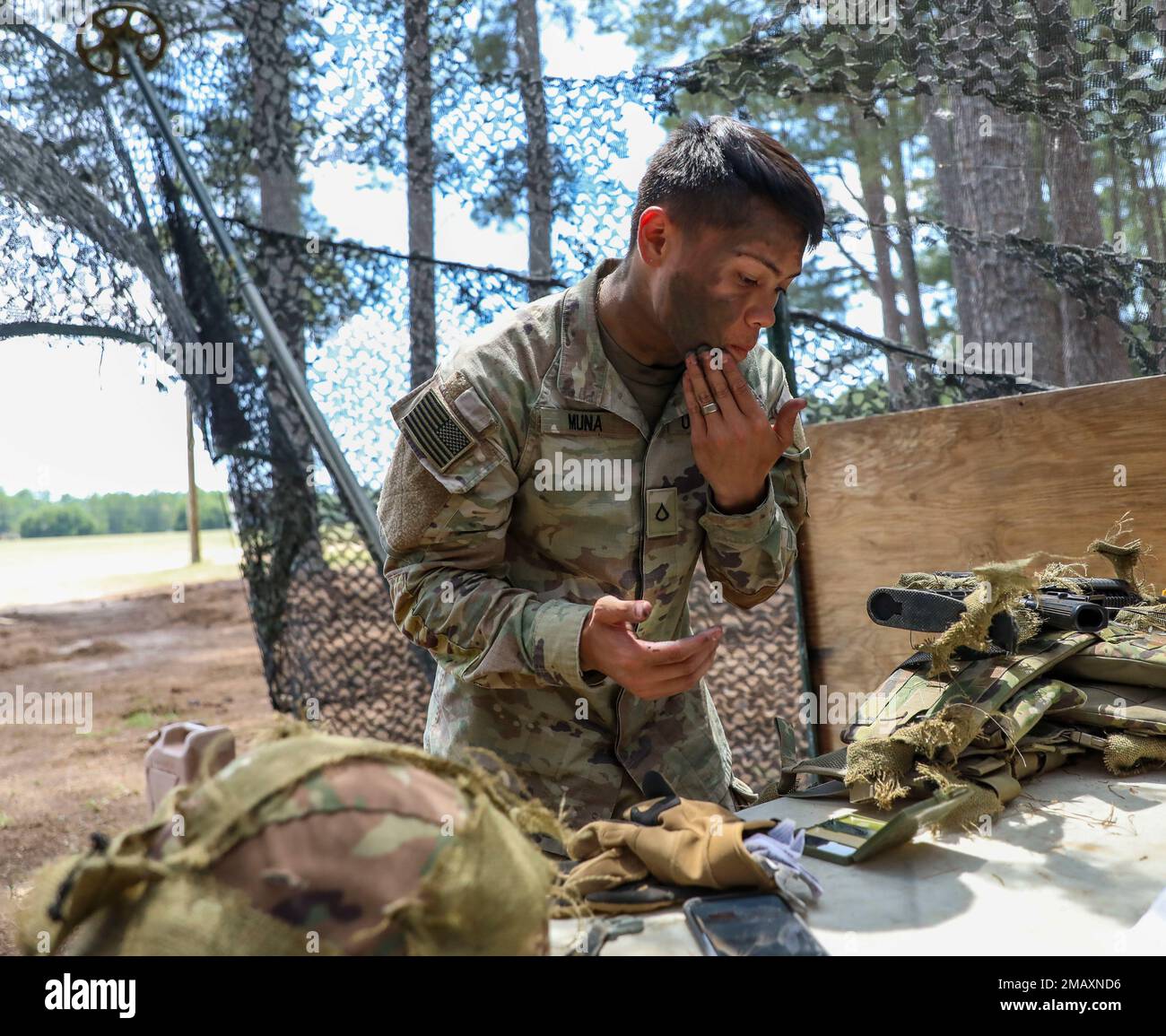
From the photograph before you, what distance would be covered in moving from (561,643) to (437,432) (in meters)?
0.47

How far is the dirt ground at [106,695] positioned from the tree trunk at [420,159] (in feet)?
5.38

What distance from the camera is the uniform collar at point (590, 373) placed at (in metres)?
1.90

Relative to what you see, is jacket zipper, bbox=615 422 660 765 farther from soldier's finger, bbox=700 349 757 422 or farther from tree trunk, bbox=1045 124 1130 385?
tree trunk, bbox=1045 124 1130 385

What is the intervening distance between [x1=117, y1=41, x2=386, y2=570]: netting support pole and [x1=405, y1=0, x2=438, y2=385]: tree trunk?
1.43 feet

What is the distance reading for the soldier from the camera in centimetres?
178

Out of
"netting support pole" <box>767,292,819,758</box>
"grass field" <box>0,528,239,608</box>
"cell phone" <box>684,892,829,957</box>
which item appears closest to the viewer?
"cell phone" <box>684,892,829,957</box>

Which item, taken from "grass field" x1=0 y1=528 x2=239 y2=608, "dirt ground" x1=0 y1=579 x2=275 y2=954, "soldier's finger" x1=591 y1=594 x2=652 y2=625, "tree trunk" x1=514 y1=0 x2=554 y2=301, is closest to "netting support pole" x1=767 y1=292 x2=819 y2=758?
"tree trunk" x1=514 y1=0 x2=554 y2=301

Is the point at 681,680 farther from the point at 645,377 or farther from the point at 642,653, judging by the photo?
the point at 645,377

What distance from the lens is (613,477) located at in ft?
6.37

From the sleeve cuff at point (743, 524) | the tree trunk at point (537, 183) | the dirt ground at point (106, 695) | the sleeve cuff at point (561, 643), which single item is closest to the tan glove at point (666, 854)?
the sleeve cuff at point (561, 643)

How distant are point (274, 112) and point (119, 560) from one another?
49.0 feet

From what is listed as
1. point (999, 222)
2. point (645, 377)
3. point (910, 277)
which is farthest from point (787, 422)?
point (910, 277)

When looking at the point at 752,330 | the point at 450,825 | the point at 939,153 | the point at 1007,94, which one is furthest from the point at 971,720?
the point at 939,153
